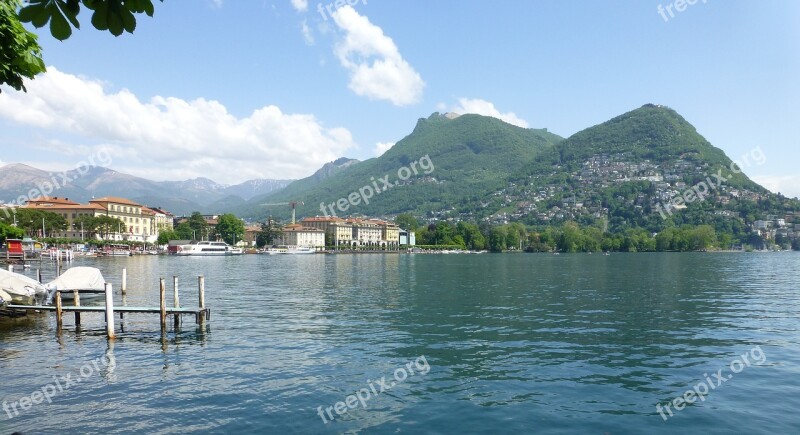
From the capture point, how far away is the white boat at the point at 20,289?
3438 cm

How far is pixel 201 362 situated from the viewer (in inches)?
861

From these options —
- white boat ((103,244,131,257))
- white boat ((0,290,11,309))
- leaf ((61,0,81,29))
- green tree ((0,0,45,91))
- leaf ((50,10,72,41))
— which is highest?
green tree ((0,0,45,91))

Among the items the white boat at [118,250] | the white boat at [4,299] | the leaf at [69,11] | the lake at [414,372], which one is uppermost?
the leaf at [69,11]

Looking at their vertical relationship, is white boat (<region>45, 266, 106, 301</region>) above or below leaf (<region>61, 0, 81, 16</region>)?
below

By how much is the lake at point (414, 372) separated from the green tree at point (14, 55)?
976cm

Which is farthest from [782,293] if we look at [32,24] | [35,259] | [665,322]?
[35,259]

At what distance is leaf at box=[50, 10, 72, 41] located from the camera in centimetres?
378

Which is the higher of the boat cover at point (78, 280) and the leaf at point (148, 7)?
the leaf at point (148, 7)

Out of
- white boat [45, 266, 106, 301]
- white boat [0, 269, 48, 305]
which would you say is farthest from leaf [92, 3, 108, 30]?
white boat [45, 266, 106, 301]

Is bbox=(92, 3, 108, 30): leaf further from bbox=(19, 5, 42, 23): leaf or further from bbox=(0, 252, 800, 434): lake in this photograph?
bbox=(0, 252, 800, 434): lake

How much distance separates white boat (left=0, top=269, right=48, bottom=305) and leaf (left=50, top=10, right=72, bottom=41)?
37907mm

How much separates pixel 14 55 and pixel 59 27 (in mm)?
6923

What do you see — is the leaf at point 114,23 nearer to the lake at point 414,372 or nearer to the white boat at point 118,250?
the lake at point 414,372

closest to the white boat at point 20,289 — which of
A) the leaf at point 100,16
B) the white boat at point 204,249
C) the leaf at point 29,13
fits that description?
the leaf at point 29,13
